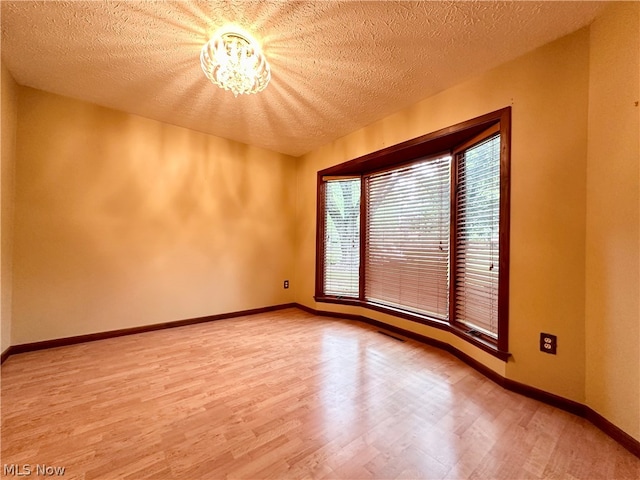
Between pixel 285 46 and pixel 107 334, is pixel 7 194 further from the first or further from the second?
pixel 285 46

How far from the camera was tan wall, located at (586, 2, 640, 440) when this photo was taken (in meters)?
1.33

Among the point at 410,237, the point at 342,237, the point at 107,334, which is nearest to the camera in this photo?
the point at 107,334

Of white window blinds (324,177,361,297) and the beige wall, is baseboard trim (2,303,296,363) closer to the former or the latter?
the beige wall

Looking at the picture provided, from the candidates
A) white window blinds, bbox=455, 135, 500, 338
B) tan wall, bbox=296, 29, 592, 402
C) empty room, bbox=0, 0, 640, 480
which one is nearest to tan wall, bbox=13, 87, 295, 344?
empty room, bbox=0, 0, 640, 480

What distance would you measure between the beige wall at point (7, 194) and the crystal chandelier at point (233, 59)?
5.83ft

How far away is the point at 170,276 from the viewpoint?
9.96 ft

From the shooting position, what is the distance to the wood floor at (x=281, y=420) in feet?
3.86

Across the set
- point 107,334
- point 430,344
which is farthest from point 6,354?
point 430,344

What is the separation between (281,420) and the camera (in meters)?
1.47

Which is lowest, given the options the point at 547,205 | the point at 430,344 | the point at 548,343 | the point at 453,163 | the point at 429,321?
the point at 430,344

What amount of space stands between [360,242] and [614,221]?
2321 mm

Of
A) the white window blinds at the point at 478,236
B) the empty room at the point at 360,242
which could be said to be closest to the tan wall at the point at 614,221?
the empty room at the point at 360,242

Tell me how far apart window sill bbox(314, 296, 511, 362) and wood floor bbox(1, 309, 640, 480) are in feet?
0.76

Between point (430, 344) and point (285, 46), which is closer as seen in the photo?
point (285, 46)
